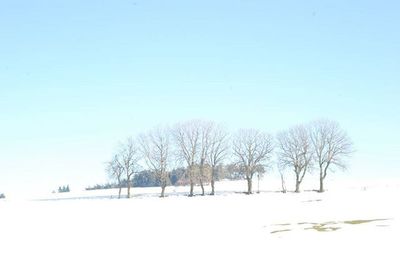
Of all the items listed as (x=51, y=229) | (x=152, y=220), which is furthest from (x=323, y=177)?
(x=51, y=229)

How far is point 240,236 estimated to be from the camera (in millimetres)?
26453

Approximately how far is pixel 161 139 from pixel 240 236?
224 ft

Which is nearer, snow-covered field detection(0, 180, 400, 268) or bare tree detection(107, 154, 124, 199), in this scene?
snow-covered field detection(0, 180, 400, 268)

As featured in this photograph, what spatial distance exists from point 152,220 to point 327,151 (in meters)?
59.2

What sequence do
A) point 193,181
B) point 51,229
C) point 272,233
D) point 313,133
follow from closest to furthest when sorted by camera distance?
point 272,233 < point 51,229 < point 193,181 < point 313,133

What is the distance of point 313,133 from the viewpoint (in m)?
93.4

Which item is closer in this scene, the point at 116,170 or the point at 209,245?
the point at 209,245

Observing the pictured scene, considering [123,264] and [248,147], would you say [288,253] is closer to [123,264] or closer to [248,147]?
[123,264]

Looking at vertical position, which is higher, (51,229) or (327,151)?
(327,151)

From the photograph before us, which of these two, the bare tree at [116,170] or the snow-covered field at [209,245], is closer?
the snow-covered field at [209,245]

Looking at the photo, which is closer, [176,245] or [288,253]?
Result: [288,253]

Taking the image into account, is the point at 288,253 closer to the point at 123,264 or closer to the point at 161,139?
the point at 123,264

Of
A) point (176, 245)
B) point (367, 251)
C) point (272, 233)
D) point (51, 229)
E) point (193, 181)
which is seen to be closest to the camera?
point (367, 251)

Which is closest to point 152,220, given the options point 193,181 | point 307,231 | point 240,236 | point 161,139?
point 240,236
